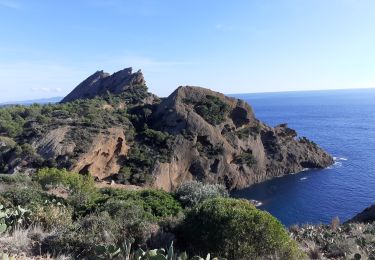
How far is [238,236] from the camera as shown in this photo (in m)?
10.6

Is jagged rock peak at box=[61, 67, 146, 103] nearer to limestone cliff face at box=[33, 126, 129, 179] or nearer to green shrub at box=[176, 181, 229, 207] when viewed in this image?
limestone cliff face at box=[33, 126, 129, 179]

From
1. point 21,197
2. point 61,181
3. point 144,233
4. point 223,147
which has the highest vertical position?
point 144,233

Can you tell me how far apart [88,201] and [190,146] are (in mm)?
44949

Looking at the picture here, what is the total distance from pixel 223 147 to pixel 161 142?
34.6 feet

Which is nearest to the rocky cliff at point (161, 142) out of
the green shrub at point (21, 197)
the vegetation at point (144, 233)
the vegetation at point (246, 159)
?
the vegetation at point (246, 159)

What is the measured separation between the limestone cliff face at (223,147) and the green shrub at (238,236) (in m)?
46.0

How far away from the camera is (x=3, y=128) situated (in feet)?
188

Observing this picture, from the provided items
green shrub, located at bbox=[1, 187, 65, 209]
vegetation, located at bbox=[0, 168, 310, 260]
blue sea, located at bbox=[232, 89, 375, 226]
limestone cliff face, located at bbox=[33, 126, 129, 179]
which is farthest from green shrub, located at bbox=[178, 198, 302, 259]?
limestone cliff face, located at bbox=[33, 126, 129, 179]

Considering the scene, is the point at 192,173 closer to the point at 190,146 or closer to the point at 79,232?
the point at 190,146

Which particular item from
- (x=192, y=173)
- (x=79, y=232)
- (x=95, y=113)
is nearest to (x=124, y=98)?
(x=95, y=113)

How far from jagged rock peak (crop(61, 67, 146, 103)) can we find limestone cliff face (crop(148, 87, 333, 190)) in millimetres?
24436

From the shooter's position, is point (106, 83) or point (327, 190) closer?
point (327, 190)

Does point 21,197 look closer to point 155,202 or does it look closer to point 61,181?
point 155,202

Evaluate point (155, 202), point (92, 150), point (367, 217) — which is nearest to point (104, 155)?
point (92, 150)
